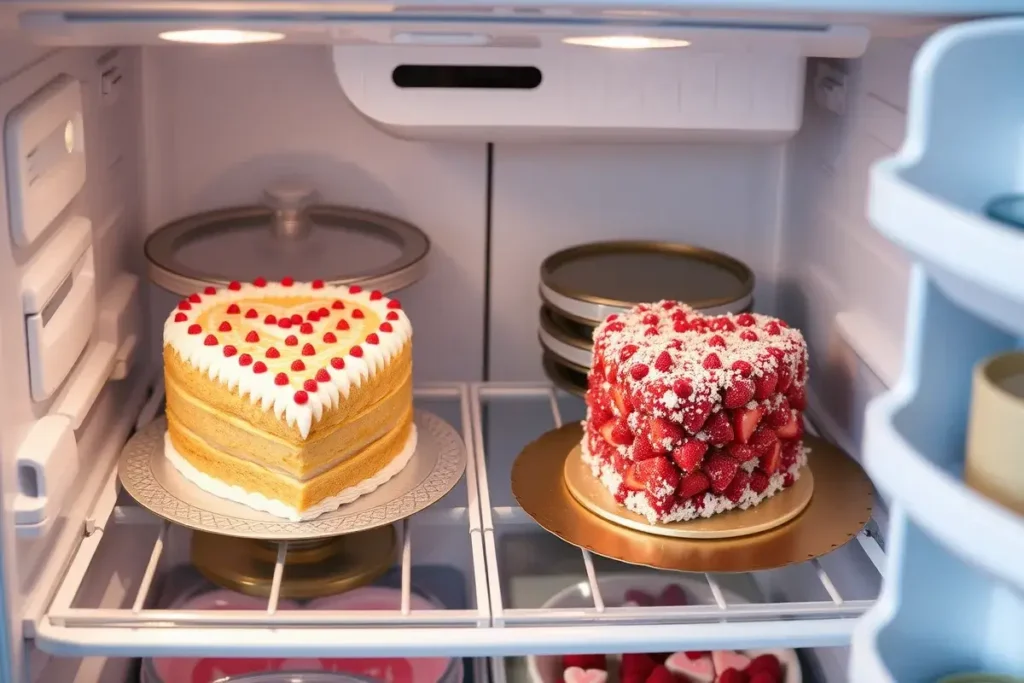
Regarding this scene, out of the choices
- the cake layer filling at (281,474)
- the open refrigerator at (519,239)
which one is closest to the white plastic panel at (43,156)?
the open refrigerator at (519,239)

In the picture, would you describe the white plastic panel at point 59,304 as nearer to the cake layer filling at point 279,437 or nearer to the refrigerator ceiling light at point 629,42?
the cake layer filling at point 279,437

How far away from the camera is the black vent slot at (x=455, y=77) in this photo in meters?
1.36

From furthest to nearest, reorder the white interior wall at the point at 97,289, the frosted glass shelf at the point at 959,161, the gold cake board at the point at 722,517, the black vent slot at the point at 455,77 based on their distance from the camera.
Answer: the black vent slot at the point at 455,77 < the gold cake board at the point at 722,517 < the white interior wall at the point at 97,289 < the frosted glass shelf at the point at 959,161

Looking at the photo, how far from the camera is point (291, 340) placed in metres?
1.20

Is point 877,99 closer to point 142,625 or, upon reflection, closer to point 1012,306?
point 1012,306

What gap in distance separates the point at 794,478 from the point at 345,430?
0.46 metres

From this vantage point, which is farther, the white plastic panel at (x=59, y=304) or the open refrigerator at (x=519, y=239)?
the white plastic panel at (x=59, y=304)

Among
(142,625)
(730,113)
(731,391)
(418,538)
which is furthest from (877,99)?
(142,625)

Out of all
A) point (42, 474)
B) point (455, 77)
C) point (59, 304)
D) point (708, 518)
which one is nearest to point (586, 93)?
point (455, 77)

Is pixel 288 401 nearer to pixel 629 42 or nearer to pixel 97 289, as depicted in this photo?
pixel 97 289

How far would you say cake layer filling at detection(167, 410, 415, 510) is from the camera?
1144 mm

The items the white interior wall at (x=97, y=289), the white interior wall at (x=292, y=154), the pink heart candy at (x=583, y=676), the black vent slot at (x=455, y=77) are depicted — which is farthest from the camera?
the white interior wall at (x=292, y=154)

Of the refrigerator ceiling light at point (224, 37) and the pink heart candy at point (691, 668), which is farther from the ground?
the refrigerator ceiling light at point (224, 37)

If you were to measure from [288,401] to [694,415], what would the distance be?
375 mm
